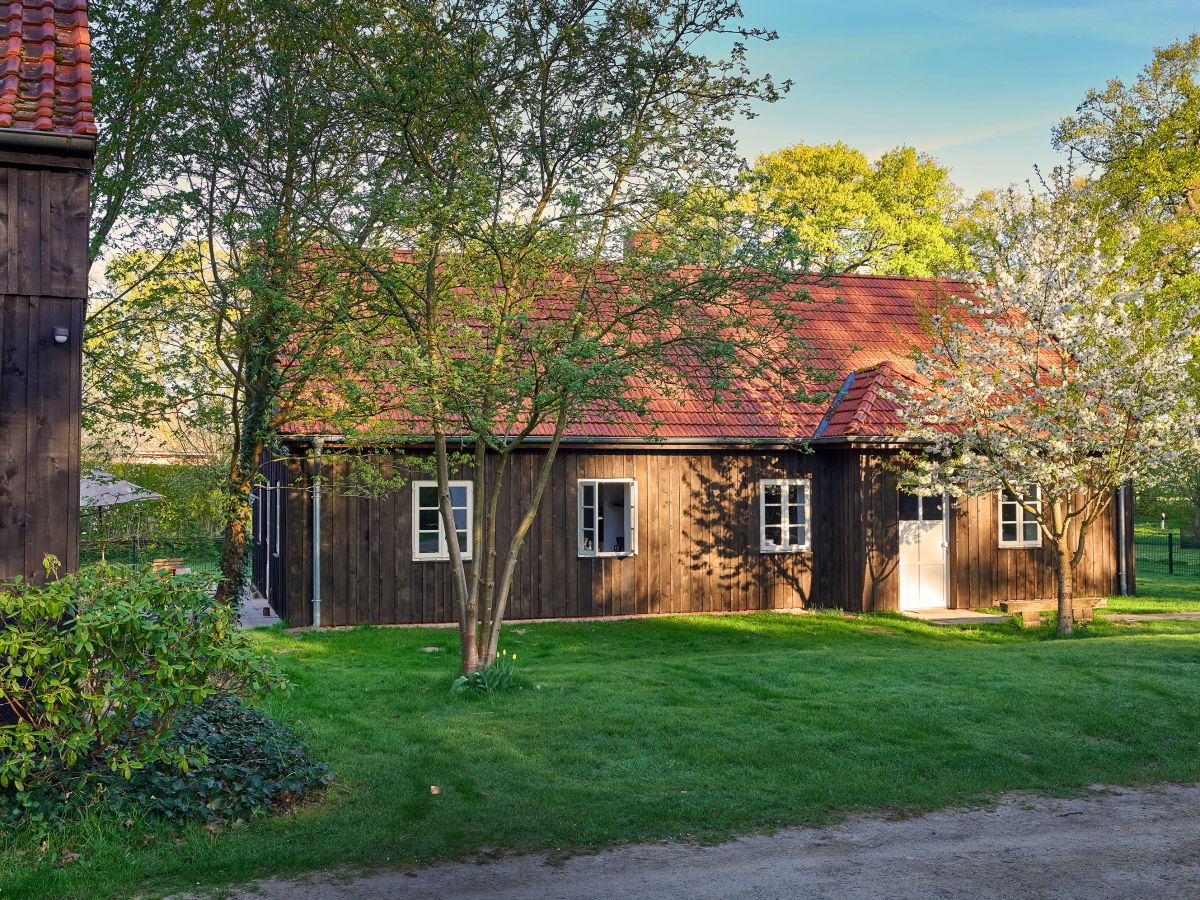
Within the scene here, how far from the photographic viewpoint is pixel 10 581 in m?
6.52

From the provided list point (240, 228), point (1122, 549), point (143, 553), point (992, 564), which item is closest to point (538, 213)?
point (240, 228)

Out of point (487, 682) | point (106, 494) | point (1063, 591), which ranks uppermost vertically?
point (106, 494)

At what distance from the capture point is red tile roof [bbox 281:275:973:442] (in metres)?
16.1

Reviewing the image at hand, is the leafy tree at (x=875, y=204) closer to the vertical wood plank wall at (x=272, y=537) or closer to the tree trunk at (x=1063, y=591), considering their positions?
the tree trunk at (x=1063, y=591)

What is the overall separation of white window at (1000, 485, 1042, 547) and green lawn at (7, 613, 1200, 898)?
15.0 feet

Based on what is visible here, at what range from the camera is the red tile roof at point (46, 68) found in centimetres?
677

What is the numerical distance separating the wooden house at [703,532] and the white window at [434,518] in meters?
0.03

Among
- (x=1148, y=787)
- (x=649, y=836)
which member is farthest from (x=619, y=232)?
(x=1148, y=787)

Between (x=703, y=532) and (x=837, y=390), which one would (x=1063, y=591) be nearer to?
(x=837, y=390)

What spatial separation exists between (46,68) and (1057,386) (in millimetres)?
13087

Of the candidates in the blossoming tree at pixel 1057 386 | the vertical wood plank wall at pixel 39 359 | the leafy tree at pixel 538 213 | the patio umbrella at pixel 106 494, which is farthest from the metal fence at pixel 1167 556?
the vertical wood plank wall at pixel 39 359

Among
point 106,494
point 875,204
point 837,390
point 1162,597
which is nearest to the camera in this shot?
point 106,494

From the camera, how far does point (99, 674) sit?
620cm

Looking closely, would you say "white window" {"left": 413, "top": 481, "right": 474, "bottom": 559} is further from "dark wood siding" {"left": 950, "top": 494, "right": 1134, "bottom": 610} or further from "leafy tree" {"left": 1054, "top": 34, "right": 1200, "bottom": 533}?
"leafy tree" {"left": 1054, "top": 34, "right": 1200, "bottom": 533}
